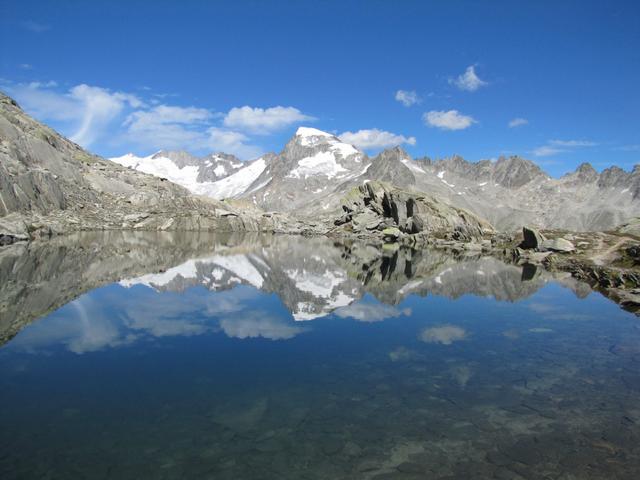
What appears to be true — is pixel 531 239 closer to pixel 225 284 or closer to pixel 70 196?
pixel 225 284

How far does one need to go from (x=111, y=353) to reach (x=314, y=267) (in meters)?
47.7

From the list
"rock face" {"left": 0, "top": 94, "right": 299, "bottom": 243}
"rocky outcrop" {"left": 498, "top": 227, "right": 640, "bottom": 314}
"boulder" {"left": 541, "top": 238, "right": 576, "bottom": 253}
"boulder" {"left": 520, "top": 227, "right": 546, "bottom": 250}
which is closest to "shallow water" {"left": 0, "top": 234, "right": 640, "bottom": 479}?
"rocky outcrop" {"left": 498, "top": 227, "right": 640, "bottom": 314}

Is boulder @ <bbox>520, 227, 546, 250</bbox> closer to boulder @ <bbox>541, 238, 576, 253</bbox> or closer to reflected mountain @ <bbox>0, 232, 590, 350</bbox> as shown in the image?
boulder @ <bbox>541, 238, 576, 253</bbox>

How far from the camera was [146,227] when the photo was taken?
148000 mm

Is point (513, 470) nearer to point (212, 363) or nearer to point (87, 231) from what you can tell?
point (212, 363)

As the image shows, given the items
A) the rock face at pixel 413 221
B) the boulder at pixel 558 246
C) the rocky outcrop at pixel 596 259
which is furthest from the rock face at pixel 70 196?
the boulder at pixel 558 246

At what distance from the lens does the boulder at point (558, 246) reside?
318 ft

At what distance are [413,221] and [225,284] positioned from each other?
5054 inches

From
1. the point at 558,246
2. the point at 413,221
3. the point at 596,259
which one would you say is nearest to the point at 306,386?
the point at 596,259

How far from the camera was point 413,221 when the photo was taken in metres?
168

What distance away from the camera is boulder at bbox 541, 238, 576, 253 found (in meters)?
96.8

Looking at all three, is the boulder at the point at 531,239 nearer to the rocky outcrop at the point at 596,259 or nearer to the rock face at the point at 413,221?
the rocky outcrop at the point at 596,259

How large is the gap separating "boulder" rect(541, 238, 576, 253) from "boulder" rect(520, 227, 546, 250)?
135 cm

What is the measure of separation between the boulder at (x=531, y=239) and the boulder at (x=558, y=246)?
1354 mm
